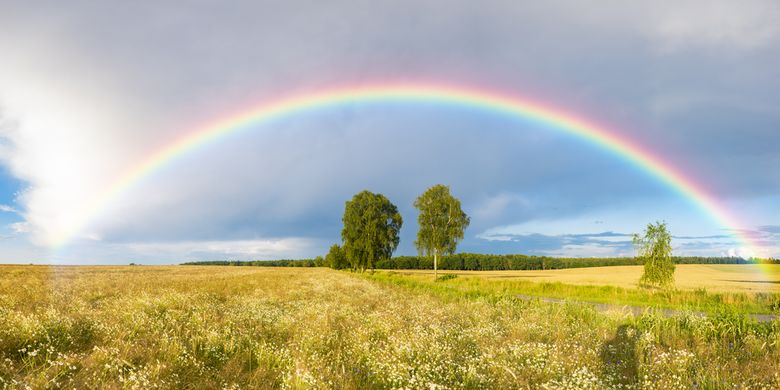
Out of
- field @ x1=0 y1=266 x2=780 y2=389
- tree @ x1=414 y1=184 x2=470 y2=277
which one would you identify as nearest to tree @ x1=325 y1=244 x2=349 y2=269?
tree @ x1=414 y1=184 x2=470 y2=277

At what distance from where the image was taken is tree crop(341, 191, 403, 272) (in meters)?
68.8

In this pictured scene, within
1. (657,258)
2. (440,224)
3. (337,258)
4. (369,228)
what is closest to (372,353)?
(657,258)

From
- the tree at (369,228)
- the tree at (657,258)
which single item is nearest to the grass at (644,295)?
the tree at (657,258)

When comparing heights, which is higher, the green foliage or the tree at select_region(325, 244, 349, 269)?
the green foliage

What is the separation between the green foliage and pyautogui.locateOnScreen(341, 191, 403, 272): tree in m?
14.8

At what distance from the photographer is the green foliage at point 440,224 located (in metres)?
54.1

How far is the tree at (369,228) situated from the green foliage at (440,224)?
14774mm

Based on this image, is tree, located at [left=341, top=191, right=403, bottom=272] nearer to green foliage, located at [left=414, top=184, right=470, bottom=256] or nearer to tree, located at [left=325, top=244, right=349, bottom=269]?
green foliage, located at [left=414, top=184, right=470, bottom=256]

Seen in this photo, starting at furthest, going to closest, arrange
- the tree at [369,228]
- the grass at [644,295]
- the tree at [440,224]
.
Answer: the tree at [369,228] < the tree at [440,224] < the grass at [644,295]

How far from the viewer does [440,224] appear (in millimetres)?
54906

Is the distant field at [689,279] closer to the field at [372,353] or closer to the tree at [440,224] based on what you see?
the tree at [440,224]

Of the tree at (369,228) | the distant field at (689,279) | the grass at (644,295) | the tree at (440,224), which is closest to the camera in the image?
the grass at (644,295)

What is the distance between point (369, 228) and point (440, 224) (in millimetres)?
17741

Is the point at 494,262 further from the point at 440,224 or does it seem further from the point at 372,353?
the point at 372,353
